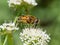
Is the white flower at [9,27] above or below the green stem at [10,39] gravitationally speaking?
above

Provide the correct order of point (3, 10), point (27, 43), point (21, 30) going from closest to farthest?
point (27, 43) < point (21, 30) < point (3, 10)

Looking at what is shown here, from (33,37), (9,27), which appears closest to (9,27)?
(9,27)

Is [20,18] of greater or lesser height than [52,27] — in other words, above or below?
above

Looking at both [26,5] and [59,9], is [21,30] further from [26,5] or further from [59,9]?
[59,9]

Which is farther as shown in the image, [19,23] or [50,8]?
[50,8]

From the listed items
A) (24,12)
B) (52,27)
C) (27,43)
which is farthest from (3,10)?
(27,43)

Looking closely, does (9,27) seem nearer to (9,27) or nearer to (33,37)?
(9,27)

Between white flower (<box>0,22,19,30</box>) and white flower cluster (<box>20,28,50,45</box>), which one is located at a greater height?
white flower (<box>0,22,19,30</box>)

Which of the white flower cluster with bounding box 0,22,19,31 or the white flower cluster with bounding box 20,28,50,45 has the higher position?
the white flower cluster with bounding box 0,22,19,31
